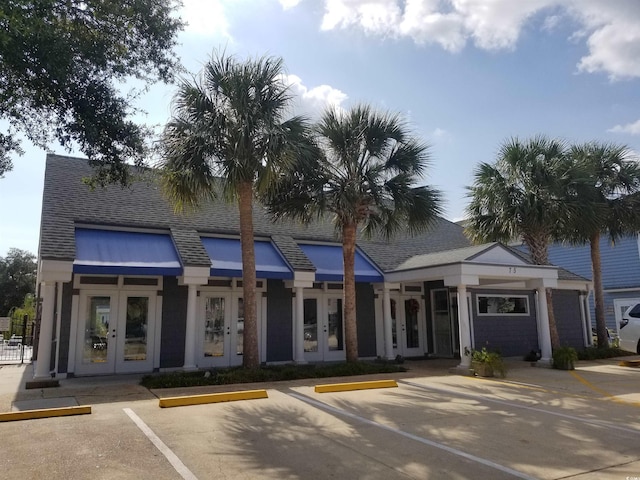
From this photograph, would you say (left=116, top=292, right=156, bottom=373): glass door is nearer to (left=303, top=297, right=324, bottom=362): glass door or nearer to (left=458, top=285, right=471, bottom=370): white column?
(left=303, top=297, right=324, bottom=362): glass door

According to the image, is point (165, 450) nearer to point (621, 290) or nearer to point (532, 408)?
point (532, 408)

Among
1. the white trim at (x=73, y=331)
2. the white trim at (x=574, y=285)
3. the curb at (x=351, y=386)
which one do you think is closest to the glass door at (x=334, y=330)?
the curb at (x=351, y=386)

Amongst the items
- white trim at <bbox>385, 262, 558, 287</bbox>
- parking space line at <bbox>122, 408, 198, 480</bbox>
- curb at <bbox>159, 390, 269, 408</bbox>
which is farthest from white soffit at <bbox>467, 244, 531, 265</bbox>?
parking space line at <bbox>122, 408, 198, 480</bbox>

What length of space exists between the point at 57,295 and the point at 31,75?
22.2ft

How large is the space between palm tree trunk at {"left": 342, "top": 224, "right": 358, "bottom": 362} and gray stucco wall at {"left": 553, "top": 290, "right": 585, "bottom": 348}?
10767mm

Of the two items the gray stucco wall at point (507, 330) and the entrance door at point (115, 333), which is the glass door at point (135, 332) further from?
the gray stucco wall at point (507, 330)

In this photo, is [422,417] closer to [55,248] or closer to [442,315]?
[55,248]

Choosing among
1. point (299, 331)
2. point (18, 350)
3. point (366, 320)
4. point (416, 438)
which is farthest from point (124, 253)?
point (18, 350)

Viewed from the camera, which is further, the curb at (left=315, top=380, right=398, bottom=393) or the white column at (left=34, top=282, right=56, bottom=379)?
the white column at (left=34, top=282, right=56, bottom=379)

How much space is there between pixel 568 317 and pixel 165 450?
19.4 meters

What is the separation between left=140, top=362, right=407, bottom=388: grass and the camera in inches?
450

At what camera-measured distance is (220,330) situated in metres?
15.5

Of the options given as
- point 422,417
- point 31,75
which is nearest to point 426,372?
point 422,417

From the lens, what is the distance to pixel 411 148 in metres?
14.6
